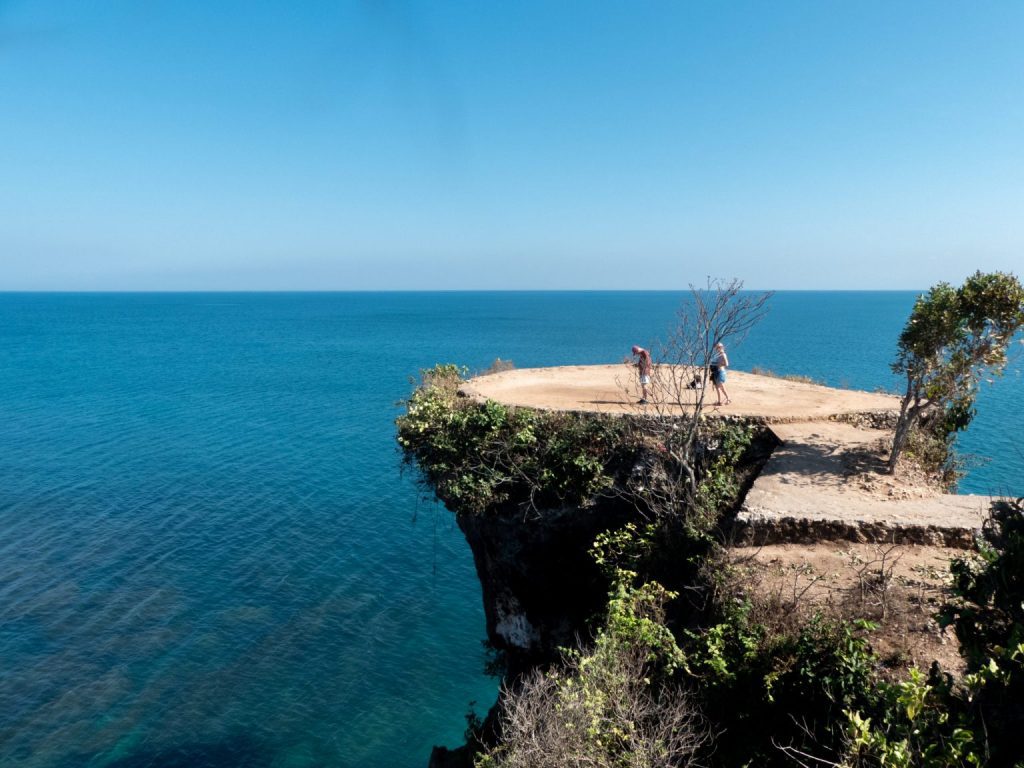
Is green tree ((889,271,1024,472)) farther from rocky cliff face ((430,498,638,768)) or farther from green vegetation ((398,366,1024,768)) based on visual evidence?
rocky cliff face ((430,498,638,768))

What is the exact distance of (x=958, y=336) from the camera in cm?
1574

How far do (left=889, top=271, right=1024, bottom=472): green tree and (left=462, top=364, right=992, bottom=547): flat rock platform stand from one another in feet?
4.88

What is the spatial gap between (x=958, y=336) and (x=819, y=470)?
483 centimetres

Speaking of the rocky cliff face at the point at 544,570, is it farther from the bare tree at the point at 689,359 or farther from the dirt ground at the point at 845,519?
the dirt ground at the point at 845,519

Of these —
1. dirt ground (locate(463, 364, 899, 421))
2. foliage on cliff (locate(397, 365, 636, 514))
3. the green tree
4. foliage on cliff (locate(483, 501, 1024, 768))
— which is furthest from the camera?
dirt ground (locate(463, 364, 899, 421))

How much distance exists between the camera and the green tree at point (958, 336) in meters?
15.3

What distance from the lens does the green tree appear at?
50.2 feet

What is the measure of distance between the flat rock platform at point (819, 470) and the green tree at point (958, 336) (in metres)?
1.49

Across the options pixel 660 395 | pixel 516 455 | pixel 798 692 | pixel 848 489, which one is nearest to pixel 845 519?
pixel 848 489

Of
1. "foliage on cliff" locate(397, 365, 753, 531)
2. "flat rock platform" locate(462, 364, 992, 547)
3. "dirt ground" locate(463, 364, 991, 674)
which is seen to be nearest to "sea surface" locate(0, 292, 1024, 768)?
"flat rock platform" locate(462, 364, 992, 547)

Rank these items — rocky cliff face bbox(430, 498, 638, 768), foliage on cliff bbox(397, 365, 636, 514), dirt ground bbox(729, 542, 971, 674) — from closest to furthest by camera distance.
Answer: dirt ground bbox(729, 542, 971, 674) < rocky cliff face bbox(430, 498, 638, 768) < foliage on cliff bbox(397, 365, 636, 514)

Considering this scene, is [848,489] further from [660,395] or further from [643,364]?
[643,364]

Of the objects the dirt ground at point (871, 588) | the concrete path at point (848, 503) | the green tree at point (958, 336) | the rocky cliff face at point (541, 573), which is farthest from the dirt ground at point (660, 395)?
the dirt ground at point (871, 588)

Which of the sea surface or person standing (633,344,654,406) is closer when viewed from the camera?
the sea surface
